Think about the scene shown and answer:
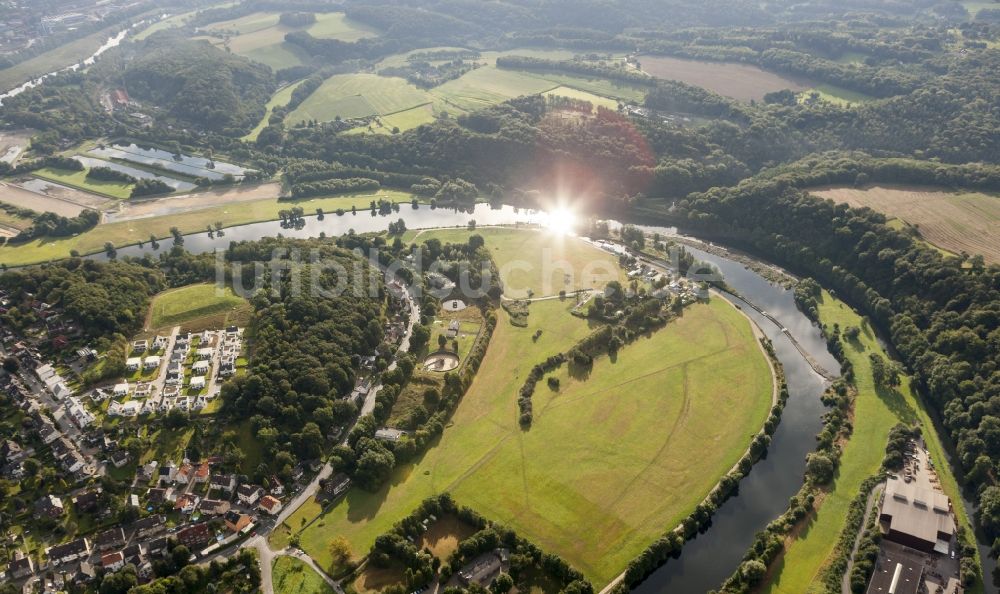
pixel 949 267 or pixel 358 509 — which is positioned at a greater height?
pixel 949 267

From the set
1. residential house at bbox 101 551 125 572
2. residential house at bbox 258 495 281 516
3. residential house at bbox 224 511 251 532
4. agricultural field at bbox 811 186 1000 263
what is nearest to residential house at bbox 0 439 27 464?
residential house at bbox 101 551 125 572

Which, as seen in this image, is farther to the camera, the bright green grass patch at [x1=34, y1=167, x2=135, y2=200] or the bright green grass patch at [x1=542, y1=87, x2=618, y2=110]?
the bright green grass patch at [x1=542, y1=87, x2=618, y2=110]

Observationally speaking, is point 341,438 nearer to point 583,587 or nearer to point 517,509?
point 517,509

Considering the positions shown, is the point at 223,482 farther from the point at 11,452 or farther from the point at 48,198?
the point at 48,198

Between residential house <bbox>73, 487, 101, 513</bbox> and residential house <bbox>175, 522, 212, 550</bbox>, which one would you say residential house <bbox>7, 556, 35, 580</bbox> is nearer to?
residential house <bbox>73, 487, 101, 513</bbox>

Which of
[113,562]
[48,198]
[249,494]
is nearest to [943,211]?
[249,494]

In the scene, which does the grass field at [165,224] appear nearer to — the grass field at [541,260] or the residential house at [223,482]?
the grass field at [541,260]

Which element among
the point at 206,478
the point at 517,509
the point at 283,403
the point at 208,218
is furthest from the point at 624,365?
the point at 208,218
